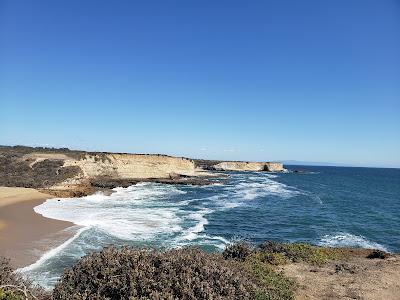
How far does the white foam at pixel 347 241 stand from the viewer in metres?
23.8

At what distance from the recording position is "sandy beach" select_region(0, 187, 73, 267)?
18.9 m

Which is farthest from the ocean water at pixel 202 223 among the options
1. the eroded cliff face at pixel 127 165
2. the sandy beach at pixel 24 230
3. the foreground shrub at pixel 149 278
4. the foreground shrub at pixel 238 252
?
the eroded cliff face at pixel 127 165

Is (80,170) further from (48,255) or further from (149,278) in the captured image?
(149,278)

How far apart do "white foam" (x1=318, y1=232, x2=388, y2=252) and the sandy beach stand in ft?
51.3

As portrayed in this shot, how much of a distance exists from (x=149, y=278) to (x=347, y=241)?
20499 millimetres

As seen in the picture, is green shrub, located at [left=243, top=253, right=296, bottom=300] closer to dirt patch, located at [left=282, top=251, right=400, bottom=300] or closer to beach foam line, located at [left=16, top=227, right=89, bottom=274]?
dirt patch, located at [left=282, top=251, right=400, bottom=300]

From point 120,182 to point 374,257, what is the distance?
156ft

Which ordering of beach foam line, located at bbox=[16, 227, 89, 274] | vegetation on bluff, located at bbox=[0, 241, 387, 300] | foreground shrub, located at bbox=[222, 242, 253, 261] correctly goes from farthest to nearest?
beach foam line, located at bbox=[16, 227, 89, 274], foreground shrub, located at bbox=[222, 242, 253, 261], vegetation on bluff, located at bbox=[0, 241, 387, 300]

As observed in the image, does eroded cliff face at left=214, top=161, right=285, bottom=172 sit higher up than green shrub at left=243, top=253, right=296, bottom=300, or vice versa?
eroded cliff face at left=214, top=161, right=285, bottom=172

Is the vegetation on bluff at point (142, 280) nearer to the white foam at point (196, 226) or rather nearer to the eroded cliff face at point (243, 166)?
the white foam at point (196, 226)

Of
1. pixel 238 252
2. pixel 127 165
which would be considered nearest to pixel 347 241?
pixel 238 252

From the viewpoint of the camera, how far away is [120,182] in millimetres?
60656

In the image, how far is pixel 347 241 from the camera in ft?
82.8

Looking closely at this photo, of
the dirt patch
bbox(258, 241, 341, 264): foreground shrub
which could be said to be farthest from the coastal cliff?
the dirt patch
